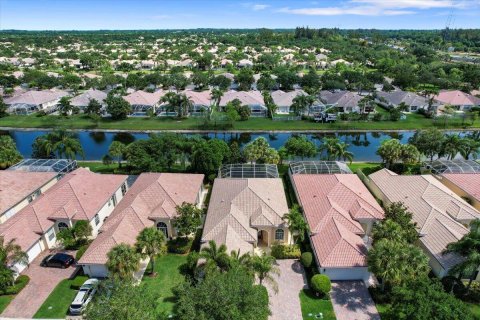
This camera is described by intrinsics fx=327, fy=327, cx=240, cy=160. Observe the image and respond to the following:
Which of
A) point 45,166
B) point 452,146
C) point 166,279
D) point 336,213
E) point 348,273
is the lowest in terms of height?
point 166,279

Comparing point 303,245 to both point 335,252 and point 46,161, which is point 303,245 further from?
point 46,161

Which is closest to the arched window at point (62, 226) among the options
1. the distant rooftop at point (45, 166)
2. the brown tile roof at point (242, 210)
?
the distant rooftop at point (45, 166)

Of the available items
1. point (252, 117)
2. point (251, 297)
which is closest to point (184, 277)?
point (251, 297)

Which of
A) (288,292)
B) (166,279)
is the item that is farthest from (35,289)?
(288,292)

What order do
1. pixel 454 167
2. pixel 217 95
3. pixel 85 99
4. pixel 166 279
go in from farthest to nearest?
pixel 85 99
pixel 217 95
pixel 454 167
pixel 166 279

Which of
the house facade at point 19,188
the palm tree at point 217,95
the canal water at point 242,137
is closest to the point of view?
the house facade at point 19,188

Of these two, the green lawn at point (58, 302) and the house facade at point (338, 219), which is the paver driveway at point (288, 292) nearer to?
the house facade at point (338, 219)

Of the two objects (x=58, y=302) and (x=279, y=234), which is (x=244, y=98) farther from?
(x=58, y=302)
